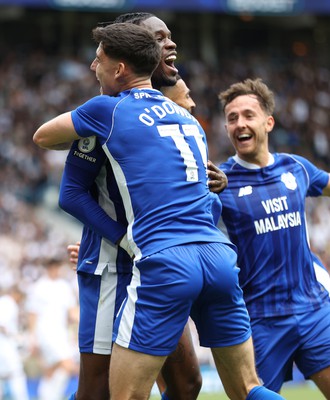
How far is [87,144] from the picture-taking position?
488 cm

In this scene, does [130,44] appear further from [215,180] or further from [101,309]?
[101,309]

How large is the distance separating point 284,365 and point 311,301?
0.46m

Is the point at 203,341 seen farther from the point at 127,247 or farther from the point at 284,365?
the point at 284,365

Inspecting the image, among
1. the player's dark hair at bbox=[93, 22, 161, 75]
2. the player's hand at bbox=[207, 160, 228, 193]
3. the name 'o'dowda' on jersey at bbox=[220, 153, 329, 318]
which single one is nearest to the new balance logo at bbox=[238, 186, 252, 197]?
the name 'o'dowda' on jersey at bbox=[220, 153, 329, 318]

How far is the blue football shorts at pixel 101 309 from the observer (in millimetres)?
5020

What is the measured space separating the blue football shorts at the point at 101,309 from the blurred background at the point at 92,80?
7885mm

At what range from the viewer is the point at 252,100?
6.52m

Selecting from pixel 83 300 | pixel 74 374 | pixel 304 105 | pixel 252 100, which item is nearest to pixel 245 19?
pixel 304 105

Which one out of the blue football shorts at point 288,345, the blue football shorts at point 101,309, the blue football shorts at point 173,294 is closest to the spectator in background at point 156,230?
the blue football shorts at point 173,294

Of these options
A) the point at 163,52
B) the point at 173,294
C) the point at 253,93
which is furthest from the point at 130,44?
the point at 253,93

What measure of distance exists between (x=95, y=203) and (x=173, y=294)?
30.7 inches

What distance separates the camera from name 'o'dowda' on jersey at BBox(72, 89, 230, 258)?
4609mm

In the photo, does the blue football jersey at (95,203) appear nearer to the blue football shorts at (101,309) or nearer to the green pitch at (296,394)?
the blue football shorts at (101,309)

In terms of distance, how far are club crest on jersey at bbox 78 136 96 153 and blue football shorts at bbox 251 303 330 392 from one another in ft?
6.43
